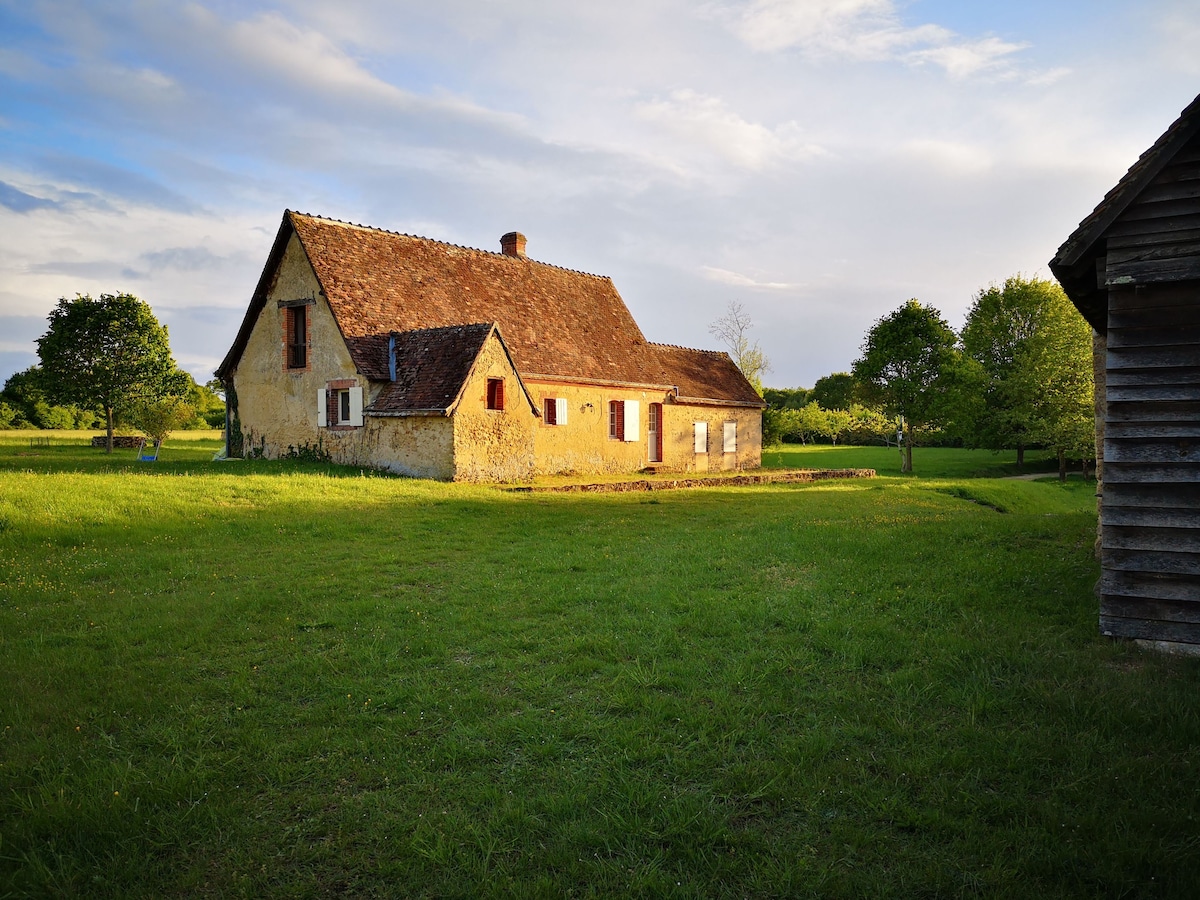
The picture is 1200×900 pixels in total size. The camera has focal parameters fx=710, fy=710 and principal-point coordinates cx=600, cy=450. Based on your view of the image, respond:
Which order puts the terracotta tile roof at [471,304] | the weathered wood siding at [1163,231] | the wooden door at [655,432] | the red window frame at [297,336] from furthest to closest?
the wooden door at [655,432], the red window frame at [297,336], the terracotta tile roof at [471,304], the weathered wood siding at [1163,231]

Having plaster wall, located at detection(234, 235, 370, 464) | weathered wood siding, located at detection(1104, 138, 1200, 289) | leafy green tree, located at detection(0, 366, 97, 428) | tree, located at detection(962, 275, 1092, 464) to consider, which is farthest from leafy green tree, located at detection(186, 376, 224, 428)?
weathered wood siding, located at detection(1104, 138, 1200, 289)

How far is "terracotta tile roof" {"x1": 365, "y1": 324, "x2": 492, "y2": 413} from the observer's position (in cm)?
1898

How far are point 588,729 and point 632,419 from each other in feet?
71.3

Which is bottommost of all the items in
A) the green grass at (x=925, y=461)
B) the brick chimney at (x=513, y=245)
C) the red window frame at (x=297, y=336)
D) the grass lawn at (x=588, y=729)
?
the grass lawn at (x=588, y=729)

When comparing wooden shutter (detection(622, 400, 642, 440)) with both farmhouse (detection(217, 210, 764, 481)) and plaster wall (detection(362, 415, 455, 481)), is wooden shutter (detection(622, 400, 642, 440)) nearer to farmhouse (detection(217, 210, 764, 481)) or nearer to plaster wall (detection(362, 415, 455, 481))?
farmhouse (detection(217, 210, 764, 481))

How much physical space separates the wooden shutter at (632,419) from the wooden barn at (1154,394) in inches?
778

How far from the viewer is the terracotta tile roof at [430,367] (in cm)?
1898

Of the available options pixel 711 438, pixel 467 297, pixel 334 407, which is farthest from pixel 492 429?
pixel 711 438

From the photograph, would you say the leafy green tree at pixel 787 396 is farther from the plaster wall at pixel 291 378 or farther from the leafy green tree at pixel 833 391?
the plaster wall at pixel 291 378

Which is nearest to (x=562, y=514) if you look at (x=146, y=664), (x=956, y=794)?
(x=146, y=664)

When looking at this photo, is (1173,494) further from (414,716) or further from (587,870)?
(414,716)

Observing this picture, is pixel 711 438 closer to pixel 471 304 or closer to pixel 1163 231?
pixel 471 304

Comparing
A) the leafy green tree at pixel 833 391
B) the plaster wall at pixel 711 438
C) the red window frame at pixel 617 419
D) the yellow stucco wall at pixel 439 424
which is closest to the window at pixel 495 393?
the yellow stucco wall at pixel 439 424

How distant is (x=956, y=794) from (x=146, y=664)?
19.0 ft
